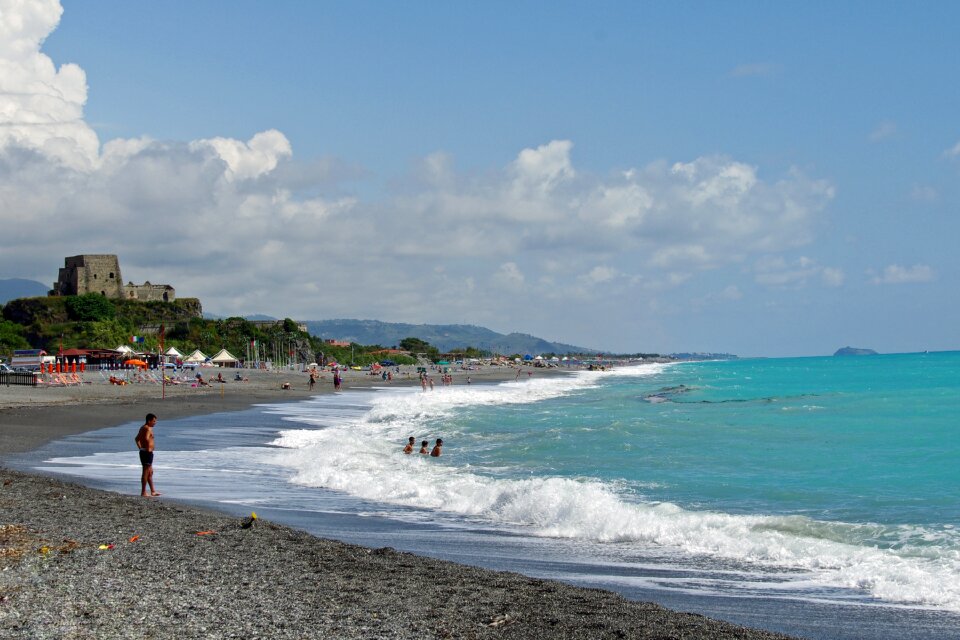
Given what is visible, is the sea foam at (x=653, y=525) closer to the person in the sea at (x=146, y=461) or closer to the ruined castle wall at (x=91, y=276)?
the person in the sea at (x=146, y=461)

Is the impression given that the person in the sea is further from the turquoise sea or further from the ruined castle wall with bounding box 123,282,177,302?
the ruined castle wall with bounding box 123,282,177,302

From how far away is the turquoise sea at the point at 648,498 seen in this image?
9.21 m

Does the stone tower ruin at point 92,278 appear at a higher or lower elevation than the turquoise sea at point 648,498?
higher

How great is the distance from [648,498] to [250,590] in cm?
925

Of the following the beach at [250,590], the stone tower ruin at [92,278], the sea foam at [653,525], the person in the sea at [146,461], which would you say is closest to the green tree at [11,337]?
the stone tower ruin at [92,278]

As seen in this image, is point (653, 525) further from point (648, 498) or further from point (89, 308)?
point (89, 308)

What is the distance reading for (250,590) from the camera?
771 cm

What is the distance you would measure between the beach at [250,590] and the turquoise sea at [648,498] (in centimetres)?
113

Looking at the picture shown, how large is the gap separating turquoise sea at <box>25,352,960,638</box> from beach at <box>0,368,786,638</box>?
3.69 ft

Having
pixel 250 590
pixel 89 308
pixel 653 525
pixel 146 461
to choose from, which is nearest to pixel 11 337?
pixel 89 308

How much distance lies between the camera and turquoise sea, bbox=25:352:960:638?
9.21 metres

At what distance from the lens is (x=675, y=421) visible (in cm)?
3412

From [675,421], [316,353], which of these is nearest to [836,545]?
[675,421]

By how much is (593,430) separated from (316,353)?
425 ft
